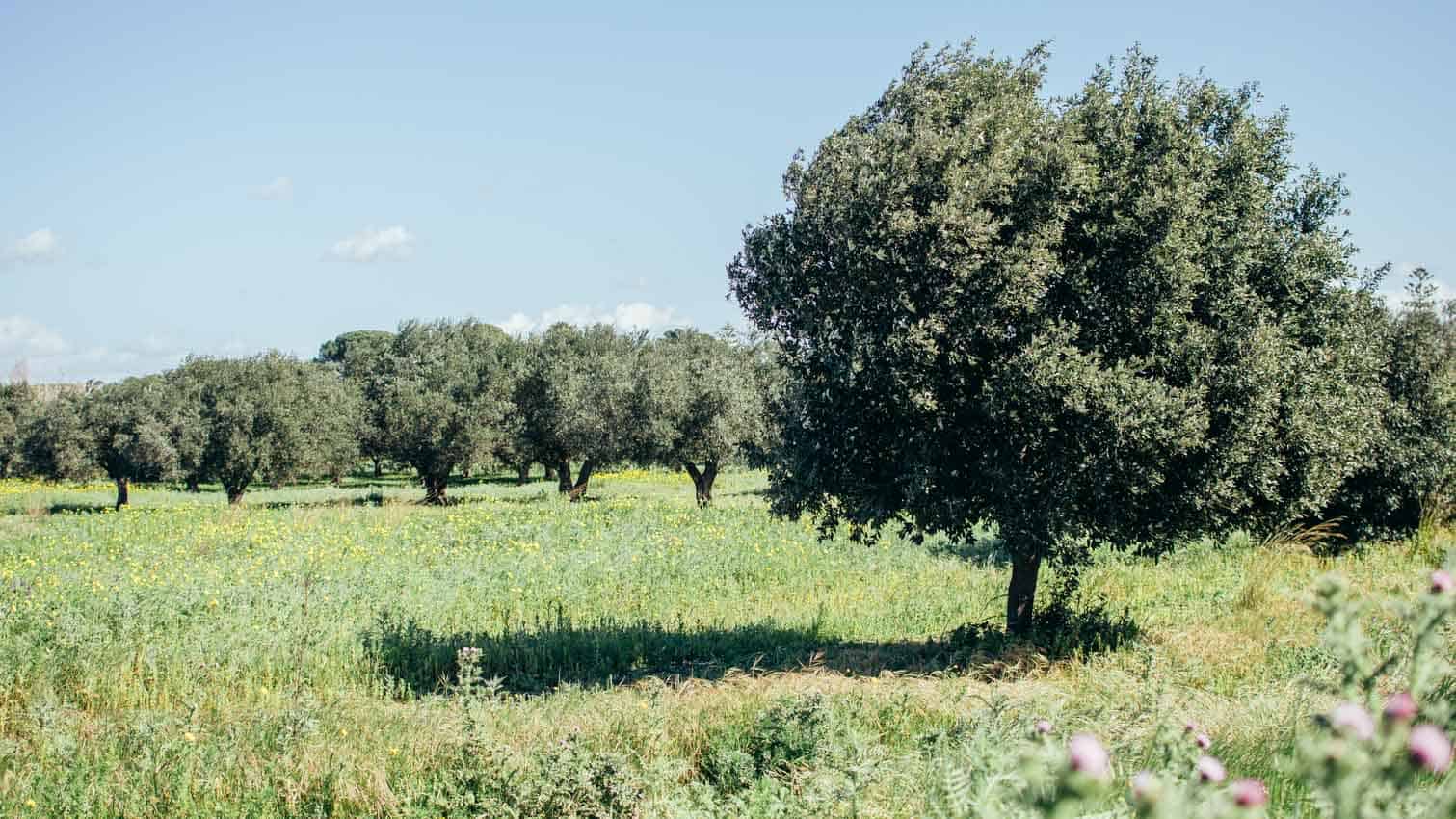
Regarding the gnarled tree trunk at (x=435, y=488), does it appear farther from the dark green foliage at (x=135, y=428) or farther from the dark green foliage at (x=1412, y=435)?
the dark green foliage at (x=1412, y=435)

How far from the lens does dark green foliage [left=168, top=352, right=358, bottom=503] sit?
141 feet

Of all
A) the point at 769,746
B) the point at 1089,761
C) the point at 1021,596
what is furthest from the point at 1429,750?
the point at 1021,596

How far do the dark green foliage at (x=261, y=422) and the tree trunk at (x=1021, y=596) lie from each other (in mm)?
38699

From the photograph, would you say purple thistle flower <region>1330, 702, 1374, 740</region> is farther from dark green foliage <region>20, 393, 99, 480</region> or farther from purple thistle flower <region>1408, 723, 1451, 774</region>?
dark green foliage <region>20, 393, 99, 480</region>

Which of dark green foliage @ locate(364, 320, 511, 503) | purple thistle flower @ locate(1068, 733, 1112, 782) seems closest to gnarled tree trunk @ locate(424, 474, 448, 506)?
dark green foliage @ locate(364, 320, 511, 503)

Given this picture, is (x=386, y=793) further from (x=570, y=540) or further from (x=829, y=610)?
(x=570, y=540)

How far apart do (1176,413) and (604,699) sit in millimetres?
7223

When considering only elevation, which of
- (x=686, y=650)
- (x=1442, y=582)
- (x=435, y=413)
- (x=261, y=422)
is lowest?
(x=686, y=650)

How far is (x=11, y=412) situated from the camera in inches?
2566

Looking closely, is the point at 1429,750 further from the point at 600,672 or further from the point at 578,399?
the point at 578,399

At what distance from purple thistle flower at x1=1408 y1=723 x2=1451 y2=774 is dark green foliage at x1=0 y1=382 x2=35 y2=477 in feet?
253

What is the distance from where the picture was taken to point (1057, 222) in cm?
1065

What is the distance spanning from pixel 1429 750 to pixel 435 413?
1817 inches

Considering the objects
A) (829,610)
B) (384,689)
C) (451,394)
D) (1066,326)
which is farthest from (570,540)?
(451,394)
